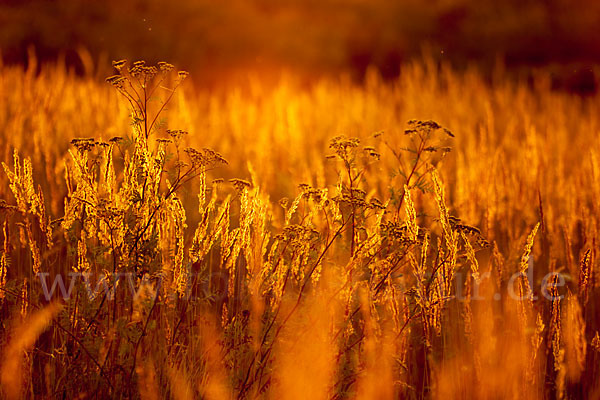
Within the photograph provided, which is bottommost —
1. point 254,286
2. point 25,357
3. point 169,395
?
point 169,395

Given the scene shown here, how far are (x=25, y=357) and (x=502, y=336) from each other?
192cm

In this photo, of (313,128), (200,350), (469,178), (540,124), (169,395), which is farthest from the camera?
(540,124)

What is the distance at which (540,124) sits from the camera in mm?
6738

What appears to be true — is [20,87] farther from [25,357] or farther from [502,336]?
[502,336]

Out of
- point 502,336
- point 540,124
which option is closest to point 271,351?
point 502,336

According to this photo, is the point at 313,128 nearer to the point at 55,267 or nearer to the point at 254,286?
the point at 55,267

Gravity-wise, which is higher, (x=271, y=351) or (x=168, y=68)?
(x=168, y=68)

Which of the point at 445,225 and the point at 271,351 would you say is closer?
the point at 445,225

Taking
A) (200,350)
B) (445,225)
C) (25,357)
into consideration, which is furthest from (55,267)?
(445,225)

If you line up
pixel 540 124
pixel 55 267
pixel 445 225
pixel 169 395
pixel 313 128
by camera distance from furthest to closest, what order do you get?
pixel 540 124
pixel 313 128
pixel 55 267
pixel 169 395
pixel 445 225

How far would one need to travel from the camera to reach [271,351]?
2174mm

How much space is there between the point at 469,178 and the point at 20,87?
13.8 ft

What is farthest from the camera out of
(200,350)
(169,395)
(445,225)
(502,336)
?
(502,336)

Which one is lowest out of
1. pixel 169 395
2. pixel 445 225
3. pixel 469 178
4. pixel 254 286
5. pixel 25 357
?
pixel 169 395
